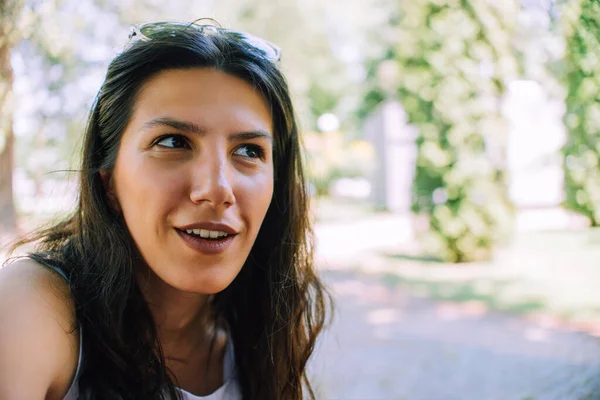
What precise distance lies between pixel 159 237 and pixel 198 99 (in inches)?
12.8

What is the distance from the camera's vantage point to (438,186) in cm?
759

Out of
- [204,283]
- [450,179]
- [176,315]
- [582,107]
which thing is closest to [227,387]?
[176,315]

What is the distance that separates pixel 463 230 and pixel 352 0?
240 inches

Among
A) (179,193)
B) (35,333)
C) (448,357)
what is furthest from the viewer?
(448,357)

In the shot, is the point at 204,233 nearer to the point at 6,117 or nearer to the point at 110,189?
the point at 110,189

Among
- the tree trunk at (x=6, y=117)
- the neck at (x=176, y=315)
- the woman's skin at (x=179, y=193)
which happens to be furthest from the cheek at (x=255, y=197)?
the tree trunk at (x=6, y=117)

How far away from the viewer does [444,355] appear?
12.2ft

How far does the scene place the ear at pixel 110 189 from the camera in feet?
4.21

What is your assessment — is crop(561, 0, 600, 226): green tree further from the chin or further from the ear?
the ear

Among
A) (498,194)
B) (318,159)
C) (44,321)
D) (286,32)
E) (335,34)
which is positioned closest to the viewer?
(44,321)

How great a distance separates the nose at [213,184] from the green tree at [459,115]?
6271 mm

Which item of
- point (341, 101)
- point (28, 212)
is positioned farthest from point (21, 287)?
point (341, 101)

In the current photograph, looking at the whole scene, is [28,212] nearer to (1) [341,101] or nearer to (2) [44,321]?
(2) [44,321]

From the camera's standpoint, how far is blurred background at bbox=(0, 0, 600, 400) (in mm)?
1872
